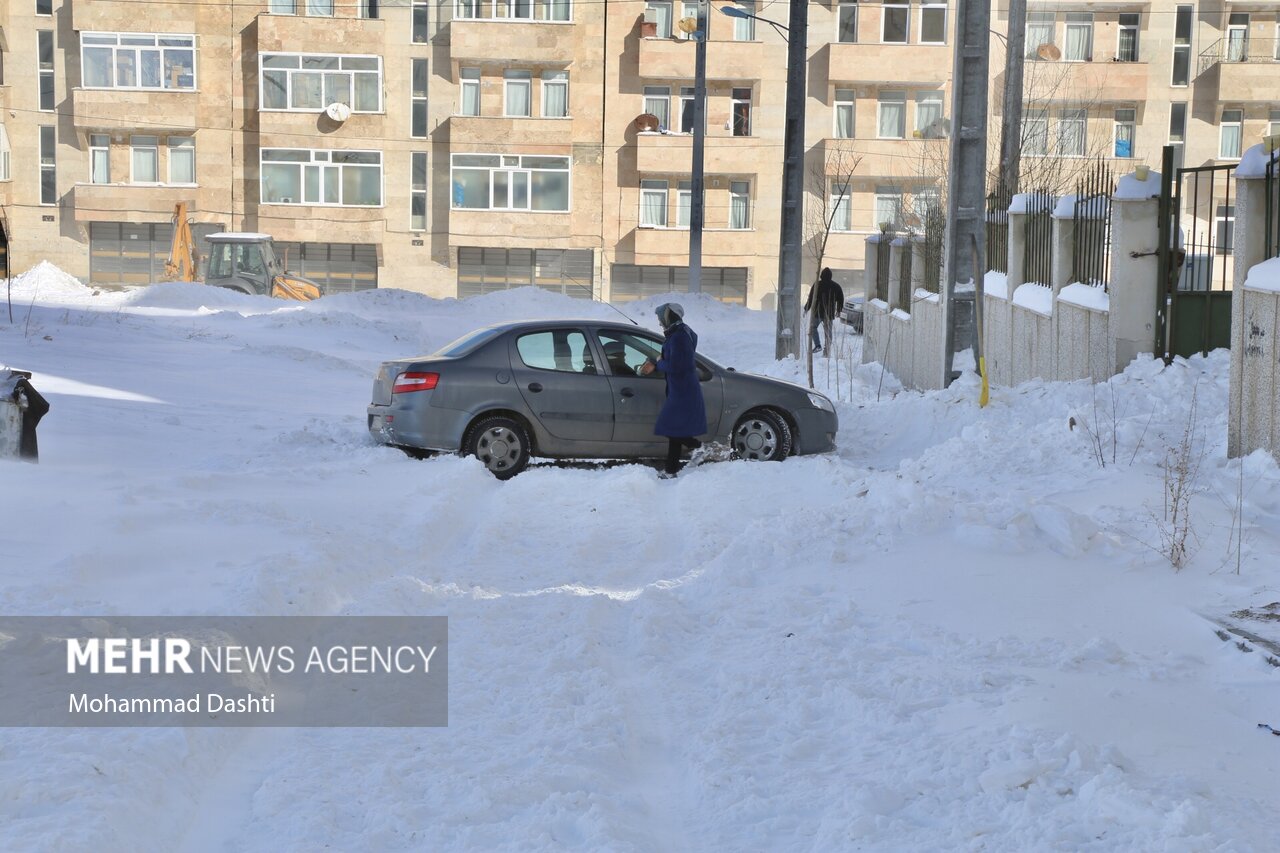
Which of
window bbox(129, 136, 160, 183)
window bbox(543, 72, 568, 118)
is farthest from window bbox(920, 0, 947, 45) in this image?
window bbox(129, 136, 160, 183)

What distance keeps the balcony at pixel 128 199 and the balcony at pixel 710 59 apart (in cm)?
1637

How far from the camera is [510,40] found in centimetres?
5112

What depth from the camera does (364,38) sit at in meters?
51.5

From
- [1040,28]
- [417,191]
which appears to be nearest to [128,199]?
[417,191]

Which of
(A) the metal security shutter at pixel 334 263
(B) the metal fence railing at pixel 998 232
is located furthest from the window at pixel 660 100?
(B) the metal fence railing at pixel 998 232

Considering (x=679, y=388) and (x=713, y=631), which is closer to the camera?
(x=713, y=631)

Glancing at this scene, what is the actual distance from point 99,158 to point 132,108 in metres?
2.31

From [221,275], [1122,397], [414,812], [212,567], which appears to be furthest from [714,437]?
[221,275]

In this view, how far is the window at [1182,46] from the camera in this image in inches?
2071

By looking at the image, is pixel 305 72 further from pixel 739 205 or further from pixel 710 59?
pixel 739 205

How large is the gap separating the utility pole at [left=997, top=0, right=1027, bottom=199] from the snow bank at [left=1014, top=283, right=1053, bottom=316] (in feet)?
30.4

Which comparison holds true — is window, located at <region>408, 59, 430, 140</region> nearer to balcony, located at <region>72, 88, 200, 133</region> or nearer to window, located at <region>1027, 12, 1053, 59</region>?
balcony, located at <region>72, 88, 200, 133</region>

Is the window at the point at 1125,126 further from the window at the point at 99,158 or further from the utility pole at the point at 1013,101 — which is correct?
the window at the point at 99,158

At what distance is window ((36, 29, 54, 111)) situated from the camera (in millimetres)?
52719
